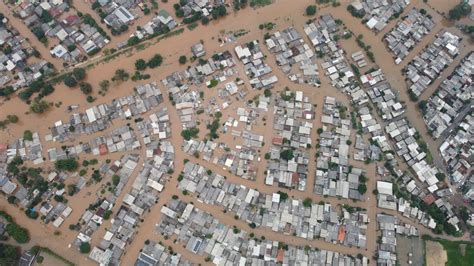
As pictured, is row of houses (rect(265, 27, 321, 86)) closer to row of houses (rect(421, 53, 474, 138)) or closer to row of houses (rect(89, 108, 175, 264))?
row of houses (rect(421, 53, 474, 138))

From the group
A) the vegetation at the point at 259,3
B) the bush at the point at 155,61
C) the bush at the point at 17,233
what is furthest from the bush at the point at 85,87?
the vegetation at the point at 259,3

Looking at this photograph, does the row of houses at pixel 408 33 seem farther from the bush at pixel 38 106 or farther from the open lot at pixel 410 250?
the bush at pixel 38 106

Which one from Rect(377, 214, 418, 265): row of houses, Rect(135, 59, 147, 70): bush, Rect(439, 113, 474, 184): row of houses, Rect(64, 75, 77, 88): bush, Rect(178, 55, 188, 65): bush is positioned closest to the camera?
Rect(377, 214, 418, 265): row of houses

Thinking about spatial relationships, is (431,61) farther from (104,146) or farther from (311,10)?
(104,146)

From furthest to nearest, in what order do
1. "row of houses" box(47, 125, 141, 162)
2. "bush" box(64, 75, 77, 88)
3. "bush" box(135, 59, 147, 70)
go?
"bush" box(135, 59, 147, 70)
"bush" box(64, 75, 77, 88)
"row of houses" box(47, 125, 141, 162)

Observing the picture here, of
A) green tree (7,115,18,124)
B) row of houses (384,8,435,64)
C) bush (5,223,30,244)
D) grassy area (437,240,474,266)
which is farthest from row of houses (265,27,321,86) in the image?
bush (5,223,30,244)

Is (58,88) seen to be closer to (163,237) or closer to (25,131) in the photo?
(25,131)
